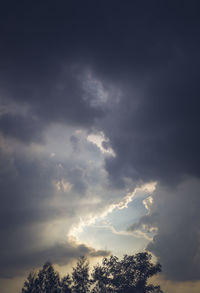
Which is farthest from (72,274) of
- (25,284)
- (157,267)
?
(157,267)

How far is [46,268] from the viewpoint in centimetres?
5672

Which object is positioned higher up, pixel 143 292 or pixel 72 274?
pixel 72 274

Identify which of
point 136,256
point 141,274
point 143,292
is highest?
point 136,256

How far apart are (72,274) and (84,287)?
12.9ft

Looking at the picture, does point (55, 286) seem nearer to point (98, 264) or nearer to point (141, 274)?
point (98, 264)

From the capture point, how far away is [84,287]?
55.2 m

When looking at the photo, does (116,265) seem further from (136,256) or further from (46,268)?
(46,268)

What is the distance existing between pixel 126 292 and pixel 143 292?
434cm

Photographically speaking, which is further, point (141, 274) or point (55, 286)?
point (141, 274)

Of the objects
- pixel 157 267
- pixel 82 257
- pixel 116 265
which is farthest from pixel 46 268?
pixel 157 267

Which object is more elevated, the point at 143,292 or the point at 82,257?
the point at 82,257

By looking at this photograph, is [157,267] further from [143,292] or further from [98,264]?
[98,264]

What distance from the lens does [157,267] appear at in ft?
195

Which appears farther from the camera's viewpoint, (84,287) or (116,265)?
(116,265)
